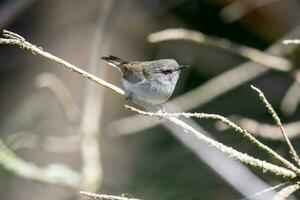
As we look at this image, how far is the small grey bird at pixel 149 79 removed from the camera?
8.73ft

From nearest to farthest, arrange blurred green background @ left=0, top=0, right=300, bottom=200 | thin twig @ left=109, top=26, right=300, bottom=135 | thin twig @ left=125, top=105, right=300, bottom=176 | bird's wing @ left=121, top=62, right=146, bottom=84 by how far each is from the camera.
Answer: thin twig @ left=125, top=105, right=300, bottom=176 → bird's wing @ left=121, top=62, right=146, bottom=84 → thin twig @ left=109, top=26, right=300, bottom=135 → blurred green background @ left=0, top=0, right=300, bottom=200

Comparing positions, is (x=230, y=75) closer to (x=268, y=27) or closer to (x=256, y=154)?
(x=256, y=154)

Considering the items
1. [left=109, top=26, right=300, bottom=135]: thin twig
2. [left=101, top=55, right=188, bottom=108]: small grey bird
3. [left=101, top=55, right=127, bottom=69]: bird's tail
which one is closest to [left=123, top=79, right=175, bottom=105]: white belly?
[left=101, top=55, right=188, bottom=108]: small grey bird

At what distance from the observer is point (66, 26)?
5684 mm

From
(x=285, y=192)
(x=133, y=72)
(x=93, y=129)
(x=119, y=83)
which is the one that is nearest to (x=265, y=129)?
(x=133, y=72)

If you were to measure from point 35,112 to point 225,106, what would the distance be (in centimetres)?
159

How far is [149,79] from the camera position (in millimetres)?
2848

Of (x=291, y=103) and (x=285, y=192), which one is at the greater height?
(x=291, y=103)

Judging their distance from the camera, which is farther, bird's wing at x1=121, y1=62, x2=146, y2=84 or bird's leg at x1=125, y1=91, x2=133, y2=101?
bird's wing at x1=121, y1=62, x2=146, y2=84

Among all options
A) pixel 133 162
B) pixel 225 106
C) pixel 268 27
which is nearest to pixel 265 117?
pixel 225 106

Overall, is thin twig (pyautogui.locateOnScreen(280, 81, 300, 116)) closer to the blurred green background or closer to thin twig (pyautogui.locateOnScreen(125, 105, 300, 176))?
the blurred green background

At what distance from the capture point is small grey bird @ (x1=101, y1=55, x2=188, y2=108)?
8.73ft

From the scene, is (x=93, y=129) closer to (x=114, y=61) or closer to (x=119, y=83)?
(x=114, y=61)

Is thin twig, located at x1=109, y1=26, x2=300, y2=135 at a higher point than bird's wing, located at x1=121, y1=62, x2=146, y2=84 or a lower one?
higher
